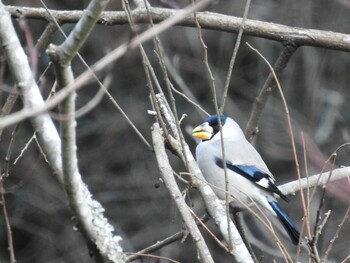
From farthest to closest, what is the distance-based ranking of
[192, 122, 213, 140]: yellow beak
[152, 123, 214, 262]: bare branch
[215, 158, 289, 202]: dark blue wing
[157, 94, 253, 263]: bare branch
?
[192, 122, 213, 140]: yellow beak, [215, 158, 289, 202]: dark blue wing, [157, 94, 253, 263]: bare branch, [152, 123, 214, 262]: bare branch

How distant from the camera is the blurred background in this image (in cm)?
749

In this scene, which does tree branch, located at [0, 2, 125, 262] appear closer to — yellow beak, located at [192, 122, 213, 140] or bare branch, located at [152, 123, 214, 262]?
bare branch, located at [152, 123, 214, 262]

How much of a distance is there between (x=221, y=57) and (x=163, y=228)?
1.51 metres

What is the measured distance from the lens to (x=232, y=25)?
3.81 meters

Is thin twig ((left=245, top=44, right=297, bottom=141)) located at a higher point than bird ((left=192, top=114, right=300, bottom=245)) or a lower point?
higher

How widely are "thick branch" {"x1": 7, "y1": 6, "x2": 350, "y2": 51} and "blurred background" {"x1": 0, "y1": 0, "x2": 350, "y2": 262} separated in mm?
3479

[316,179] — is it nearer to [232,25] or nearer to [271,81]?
[271,81]

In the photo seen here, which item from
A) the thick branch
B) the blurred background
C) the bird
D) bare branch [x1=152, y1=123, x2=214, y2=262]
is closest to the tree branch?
bare branch [x1=152, y1=123, x2=214, y2=262]

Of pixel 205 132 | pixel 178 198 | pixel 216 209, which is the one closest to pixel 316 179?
pixel 216 209

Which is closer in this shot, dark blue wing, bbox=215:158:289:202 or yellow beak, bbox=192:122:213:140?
dark blue wing, bbox=215:158:289:202

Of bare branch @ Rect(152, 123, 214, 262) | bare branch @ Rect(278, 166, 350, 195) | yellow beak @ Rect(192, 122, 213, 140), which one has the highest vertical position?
yellow beak @ Rect(192, 122, 213, 140)

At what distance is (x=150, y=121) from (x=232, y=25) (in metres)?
3.73

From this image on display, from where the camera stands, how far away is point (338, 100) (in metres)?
7.77

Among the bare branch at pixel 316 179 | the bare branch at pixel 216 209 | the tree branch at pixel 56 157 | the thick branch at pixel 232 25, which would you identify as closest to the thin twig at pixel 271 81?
the thick branch at pixel 232 25
